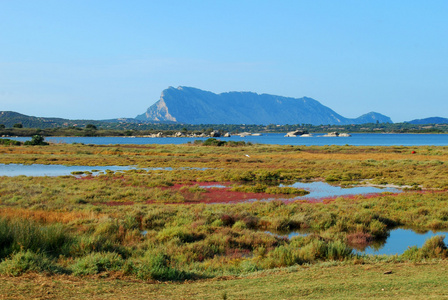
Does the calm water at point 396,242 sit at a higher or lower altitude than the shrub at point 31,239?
lower

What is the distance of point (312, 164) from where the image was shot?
5316 centimetres

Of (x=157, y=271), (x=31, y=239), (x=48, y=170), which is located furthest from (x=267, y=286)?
(x=48, y=170)

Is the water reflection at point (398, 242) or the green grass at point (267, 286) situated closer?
the green grass at point (267, 286)

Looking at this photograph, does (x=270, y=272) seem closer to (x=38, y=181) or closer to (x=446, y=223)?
(x=446, y=223)

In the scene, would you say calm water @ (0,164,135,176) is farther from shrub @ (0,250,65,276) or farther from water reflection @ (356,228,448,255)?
shrub @ (0,250,65,276)

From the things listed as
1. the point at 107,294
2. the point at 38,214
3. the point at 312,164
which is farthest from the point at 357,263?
the point at 312,164

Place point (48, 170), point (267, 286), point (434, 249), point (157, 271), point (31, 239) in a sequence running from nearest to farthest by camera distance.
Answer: point (267, 286), point (157, 271), point (31, 239), point (434, 249), point (48, 170)

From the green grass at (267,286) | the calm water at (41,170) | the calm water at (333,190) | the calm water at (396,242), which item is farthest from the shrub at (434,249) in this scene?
the calm water at (41,170)

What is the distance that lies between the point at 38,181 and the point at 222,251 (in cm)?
2409

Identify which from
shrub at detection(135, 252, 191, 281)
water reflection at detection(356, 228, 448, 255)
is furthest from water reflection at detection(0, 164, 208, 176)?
shrub at detection(135, 252, 191, 281)

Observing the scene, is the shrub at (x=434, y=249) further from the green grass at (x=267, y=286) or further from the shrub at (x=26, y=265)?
the shrub at (x=26, y=265)

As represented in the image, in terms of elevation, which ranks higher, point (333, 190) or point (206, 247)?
point (206, 247)

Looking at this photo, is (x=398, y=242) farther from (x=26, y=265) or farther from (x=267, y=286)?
(x=26, y=265)

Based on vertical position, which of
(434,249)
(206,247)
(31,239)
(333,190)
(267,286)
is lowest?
(333,190)
